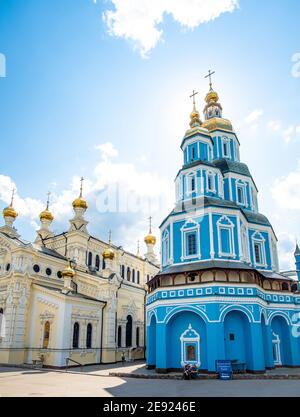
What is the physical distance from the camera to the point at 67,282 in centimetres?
2586

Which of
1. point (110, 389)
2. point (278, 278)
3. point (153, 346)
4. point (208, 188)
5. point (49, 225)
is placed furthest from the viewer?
point (49, 225)

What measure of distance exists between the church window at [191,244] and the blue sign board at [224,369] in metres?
7.47

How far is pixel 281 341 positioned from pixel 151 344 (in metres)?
8.88

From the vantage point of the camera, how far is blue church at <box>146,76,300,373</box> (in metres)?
19.1

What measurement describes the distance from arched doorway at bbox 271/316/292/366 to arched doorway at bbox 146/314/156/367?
797cm

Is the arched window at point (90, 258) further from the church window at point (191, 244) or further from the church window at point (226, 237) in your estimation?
the church window at point (226, 237)

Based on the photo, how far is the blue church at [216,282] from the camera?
19125 mm

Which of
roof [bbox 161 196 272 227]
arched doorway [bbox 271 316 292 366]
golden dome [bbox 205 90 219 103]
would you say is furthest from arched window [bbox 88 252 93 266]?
golden dome [bbox 205 90 219 103]

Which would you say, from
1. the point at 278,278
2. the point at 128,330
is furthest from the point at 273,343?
the point at 128,330

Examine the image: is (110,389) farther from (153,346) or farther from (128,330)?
(128,330)

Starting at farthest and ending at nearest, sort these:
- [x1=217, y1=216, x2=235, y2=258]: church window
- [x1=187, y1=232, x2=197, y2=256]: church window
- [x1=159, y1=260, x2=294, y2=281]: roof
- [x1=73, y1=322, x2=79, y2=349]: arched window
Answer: [x1=73, y1=322, x2=79, y2=349]: arched window
[x1=187, y1=232, x2=197, y2=256]: church window
[x1=217, y1=216, x2=235, y2=258]: church window
[x1=159, y1=260, x2=294, y2=281]: roof

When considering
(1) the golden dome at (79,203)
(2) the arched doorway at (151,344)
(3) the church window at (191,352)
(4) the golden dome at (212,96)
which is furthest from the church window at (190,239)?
(4) the golden dome at (212,96)

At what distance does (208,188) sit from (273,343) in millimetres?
11742

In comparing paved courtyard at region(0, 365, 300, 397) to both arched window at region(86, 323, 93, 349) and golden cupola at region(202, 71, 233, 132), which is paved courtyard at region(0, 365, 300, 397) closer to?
arched window at region(86, 323, 93, 349)
